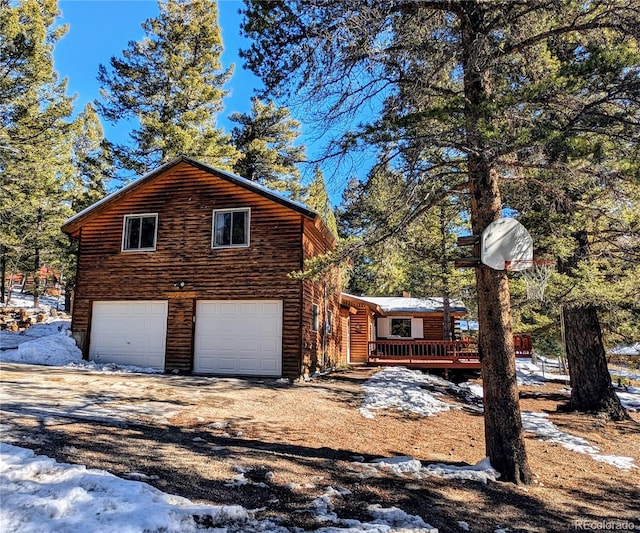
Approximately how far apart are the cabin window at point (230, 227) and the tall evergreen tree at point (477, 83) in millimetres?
6297

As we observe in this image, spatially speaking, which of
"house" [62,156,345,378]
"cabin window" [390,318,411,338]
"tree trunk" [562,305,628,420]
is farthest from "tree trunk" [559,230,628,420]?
"cabin window" [390,318,411,338]

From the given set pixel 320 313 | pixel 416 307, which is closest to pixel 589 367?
pixel 320 313

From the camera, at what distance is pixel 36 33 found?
690 inches

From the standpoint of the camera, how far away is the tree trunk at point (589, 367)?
415 inches

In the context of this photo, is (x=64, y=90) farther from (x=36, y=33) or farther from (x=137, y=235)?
(x=137, y=235)

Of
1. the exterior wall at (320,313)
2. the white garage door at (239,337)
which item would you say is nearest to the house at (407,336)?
the exterior wall at (320,313)

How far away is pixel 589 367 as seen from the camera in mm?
10695

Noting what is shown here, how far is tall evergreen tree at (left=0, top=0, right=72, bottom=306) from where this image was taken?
1750 cm

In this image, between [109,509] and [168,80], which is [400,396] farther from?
[168,80]

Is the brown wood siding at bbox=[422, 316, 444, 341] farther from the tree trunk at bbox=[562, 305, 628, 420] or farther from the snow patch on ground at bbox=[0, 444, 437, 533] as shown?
the snow patch on ground at bbox=[0, 444, 437, 533]

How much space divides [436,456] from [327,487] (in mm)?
2592

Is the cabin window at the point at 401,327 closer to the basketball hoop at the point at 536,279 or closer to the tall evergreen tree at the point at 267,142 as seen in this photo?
the tall evergreen tree at the point at 267,142

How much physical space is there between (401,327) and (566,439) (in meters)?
18.9

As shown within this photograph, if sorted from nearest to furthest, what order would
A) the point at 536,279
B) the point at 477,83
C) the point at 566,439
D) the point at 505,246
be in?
the point at 505,246 → the point at 477,83 → the point at 536,279 → the point at 566,439
